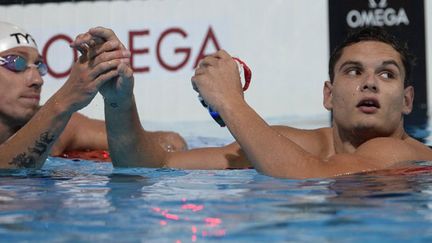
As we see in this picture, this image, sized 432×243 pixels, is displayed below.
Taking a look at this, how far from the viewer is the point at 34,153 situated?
146 inches

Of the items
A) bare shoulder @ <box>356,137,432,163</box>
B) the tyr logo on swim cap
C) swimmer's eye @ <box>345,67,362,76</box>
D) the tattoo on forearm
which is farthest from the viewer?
the tyr logo on swim cap

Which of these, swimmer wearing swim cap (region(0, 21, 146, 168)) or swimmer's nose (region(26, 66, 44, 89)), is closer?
swimmer wearing swim cap (region(0, 21, 146, 168))

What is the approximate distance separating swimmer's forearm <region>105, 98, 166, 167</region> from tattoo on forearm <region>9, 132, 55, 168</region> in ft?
0.79

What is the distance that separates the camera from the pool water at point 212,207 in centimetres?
245

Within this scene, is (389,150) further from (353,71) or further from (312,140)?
(312,140)

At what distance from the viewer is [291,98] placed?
6852 mm

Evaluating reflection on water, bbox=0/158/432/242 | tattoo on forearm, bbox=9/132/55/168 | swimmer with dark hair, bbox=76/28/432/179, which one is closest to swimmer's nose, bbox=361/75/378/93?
swimmer with dark hair, bbox=76/28/432/179

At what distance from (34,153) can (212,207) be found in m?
1.12

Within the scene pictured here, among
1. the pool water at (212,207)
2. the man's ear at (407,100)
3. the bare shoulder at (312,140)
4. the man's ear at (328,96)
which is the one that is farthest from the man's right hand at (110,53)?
the man's ear at (407,100)

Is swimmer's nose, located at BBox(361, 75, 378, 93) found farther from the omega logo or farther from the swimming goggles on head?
the omega logo

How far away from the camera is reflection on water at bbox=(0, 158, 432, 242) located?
246 centimetres

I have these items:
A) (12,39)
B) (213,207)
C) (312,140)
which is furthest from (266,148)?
(12,39)

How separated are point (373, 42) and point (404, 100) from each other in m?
0.25

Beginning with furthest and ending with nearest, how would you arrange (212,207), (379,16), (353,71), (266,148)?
(379,16)
(353,71)
(266,148)
(212,207)
